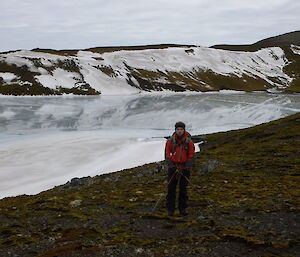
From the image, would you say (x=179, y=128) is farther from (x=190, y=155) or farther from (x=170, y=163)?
(x=170, y=163)

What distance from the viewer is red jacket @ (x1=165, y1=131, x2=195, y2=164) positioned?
15.2 m

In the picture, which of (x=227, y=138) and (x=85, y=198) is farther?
(x=227, y=138)

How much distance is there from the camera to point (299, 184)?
2153cm

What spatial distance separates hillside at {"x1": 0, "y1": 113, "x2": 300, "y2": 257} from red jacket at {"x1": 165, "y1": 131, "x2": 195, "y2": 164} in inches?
103

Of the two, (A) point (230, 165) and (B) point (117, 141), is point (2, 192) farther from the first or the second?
(B) point (117, 141)

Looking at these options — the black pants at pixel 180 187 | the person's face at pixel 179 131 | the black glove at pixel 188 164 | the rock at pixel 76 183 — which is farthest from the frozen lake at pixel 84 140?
the person's face at pixel 179 131

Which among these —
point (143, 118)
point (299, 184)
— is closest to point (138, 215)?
point (299, 184)

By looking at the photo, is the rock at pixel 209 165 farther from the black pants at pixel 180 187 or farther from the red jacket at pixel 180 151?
the red jacket at pixel 180 151

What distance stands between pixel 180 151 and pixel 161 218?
3.15 m

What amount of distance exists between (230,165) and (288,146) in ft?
26.7

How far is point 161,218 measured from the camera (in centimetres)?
1600

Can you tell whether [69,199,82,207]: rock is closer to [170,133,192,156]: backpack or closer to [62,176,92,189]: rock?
[62,176,92,189]: rock

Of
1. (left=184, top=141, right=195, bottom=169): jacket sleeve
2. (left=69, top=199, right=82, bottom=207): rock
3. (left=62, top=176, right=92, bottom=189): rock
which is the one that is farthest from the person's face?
(left=62, top=176, right=92, bottom=189): rock

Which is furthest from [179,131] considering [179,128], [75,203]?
[75,203]
